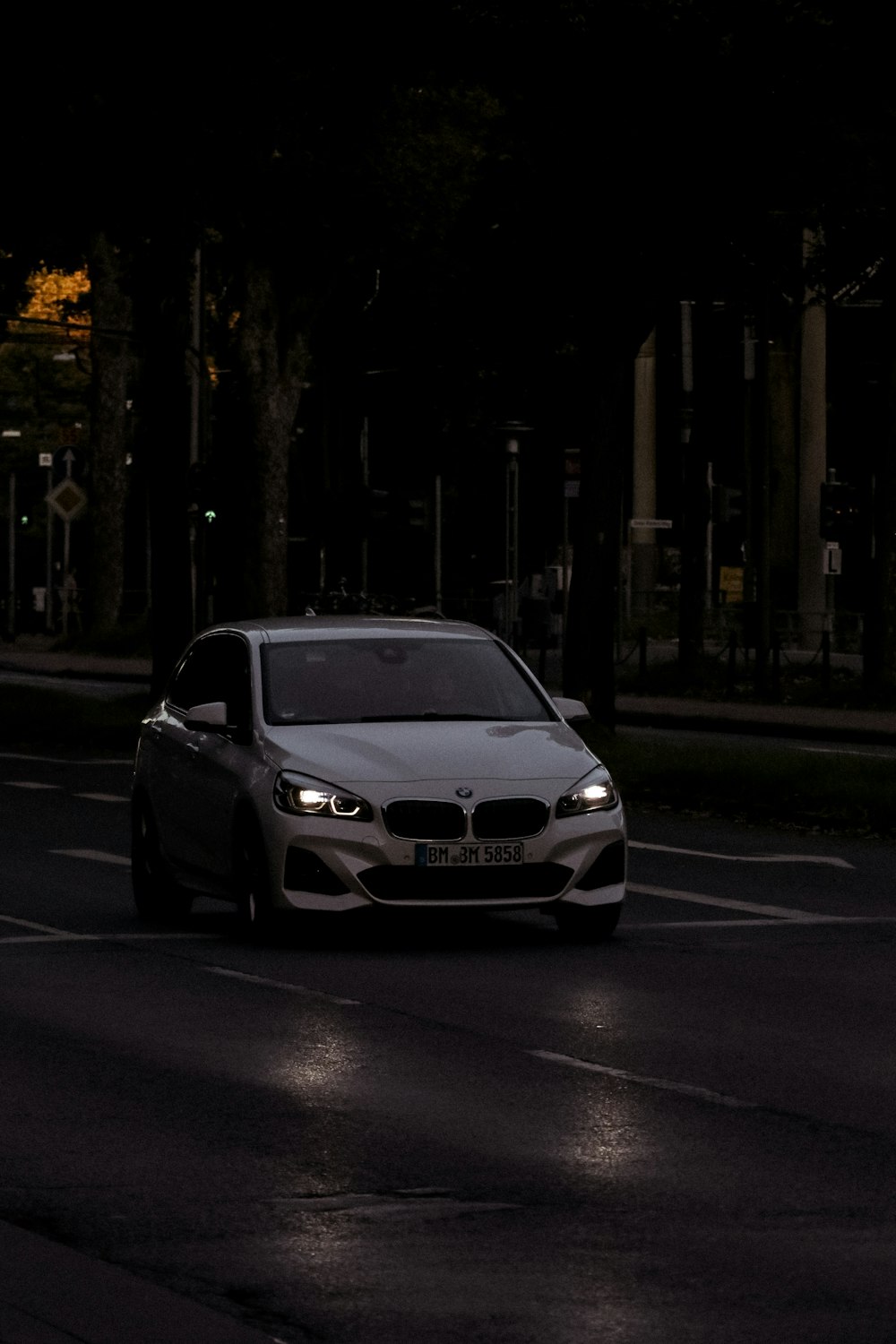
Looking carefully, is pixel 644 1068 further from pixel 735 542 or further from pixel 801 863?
pixel 735 542

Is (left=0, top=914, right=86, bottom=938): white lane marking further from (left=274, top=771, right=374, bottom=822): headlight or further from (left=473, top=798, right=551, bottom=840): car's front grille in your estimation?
(left=473, top=798, right=551, bottom=840): car's front grille

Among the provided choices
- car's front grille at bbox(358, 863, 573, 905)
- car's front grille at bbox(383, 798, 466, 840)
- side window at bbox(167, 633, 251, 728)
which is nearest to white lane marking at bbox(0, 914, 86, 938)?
side window at bbox(167, 633, 251, 728)

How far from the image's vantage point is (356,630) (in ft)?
51.6

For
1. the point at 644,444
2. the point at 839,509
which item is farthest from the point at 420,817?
the point at 644,444

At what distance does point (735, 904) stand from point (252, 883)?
316cm

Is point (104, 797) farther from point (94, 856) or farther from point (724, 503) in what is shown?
point (724, 503)

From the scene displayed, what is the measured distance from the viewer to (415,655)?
1552 cm

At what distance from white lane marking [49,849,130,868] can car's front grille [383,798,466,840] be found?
532cm

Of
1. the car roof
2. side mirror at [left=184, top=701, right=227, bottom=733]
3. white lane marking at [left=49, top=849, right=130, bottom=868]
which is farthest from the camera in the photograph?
white lane marking at [left=49, top=849, right=130, bottom=868]

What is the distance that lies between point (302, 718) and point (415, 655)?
774 millimetres

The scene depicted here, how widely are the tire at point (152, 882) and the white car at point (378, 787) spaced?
0.04ft

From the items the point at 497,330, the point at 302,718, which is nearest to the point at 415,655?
the point at 302,718

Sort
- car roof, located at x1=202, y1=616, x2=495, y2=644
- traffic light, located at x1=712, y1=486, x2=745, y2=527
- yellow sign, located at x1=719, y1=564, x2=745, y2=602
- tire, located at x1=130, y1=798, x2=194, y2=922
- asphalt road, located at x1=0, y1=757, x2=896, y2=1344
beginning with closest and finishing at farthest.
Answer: asphalt road, located at x1=0, y1=757, x2=896, y2=1344 < car roof, located at x1=202, y1=616, x2=495, y2=644 < tire, located at x1=130, y1=798, x2=194, y2=922 < traffic light, located at x1=712, y1=486, x2=745, y2=527 < yellow sign, located at x1=719, y1=564, x2=745, y2=602

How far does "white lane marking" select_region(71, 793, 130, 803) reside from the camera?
25.0 m
